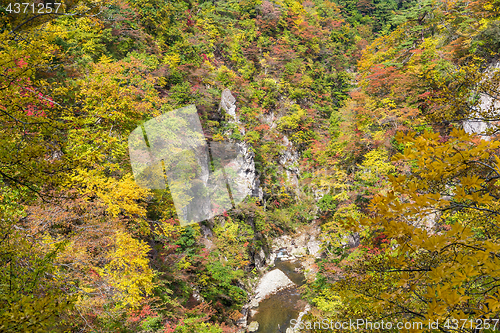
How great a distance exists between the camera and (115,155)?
7.36 metres

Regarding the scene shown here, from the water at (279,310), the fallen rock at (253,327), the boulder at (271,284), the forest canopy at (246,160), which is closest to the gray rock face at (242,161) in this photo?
the forest canopy at (246,160)

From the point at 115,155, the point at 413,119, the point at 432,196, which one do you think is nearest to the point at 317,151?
the point at 413,119

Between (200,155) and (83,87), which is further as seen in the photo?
(200,155)

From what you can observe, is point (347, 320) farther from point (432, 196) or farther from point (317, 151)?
point (317, 151)

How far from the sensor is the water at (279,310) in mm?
10859

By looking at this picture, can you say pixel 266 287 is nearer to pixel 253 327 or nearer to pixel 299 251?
pixel 253 327

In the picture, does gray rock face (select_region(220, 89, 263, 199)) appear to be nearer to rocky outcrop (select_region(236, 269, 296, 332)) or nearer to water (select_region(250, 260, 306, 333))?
rocky outcrop (select_region(236, 269, 296, 332))

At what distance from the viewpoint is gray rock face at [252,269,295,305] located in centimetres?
1287

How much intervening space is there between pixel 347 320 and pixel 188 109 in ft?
39.2

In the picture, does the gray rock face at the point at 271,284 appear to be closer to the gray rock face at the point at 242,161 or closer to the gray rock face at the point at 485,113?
the gray rock face at the point at 242,161

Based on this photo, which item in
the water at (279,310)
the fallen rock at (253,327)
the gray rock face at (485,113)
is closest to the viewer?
the gray rock face at (485,113)

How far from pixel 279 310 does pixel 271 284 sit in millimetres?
1826

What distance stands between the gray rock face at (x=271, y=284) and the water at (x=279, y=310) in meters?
0.30

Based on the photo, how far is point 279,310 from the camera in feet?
38.6
